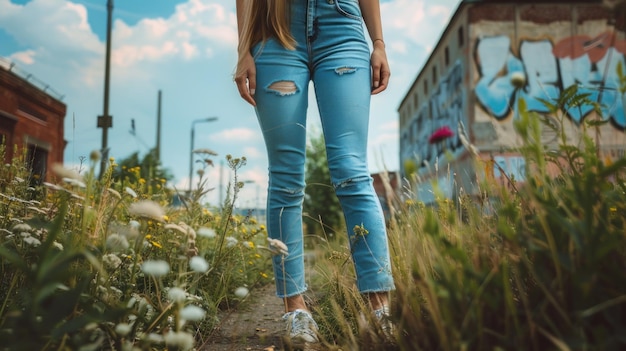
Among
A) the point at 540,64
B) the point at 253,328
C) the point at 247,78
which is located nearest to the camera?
the point at 247,78

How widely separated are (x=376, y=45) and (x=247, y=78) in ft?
1.84

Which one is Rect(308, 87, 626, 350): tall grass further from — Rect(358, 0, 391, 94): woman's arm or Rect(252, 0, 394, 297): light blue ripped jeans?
Rect(358, 0, 391, 94): woman's arm

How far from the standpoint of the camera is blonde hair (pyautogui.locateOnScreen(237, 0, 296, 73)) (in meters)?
2.07

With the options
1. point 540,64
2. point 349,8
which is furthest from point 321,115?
point 540,64

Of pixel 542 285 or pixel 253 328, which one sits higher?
pixel 542 285

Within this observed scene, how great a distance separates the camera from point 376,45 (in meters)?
2.20

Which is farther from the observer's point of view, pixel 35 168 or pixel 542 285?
pixel 35 168

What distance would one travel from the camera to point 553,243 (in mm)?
1075

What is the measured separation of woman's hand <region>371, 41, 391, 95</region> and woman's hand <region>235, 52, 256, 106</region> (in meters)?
0.50

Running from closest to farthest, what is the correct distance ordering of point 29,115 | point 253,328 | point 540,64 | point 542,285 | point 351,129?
1. point 542,285
2. point 351,129
3. point 253,328
4. point 540,64
5. point 29,115

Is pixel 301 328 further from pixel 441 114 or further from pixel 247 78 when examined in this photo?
pixel 441 114

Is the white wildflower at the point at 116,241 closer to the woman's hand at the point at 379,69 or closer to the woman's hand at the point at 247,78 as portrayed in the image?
the woman's hand at the point at 247,78

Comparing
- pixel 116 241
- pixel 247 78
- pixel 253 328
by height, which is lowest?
pixel 253 328

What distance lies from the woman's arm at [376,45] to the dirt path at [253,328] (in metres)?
1.06
